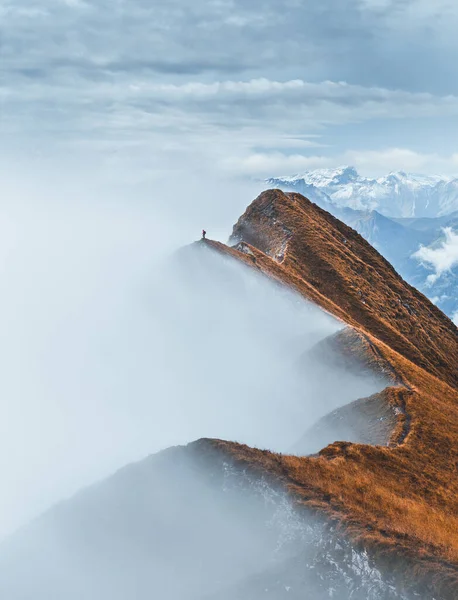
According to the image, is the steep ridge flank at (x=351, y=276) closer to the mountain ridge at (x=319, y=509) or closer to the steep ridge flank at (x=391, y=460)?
the steep ridge flank at (x=391, y=460)

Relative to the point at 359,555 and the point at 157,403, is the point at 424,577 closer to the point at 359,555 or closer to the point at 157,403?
the point at 359,555

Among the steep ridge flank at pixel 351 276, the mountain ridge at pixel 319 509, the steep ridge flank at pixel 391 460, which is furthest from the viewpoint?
the steep ridge flank at pixel 351 276

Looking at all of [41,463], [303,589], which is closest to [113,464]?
[41,463]

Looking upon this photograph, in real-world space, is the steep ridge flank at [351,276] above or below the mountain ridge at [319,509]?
above

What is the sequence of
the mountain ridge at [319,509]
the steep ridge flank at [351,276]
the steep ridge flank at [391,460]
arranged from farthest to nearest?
the steep ridge flank at [351,276]
the steep ridge flank at [391,460]
the mountain ridge at [319,509]

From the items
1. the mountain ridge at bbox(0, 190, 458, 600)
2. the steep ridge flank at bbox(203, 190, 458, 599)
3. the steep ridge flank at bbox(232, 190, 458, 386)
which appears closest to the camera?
the mountain ridge at bbox(0, 190, 458, 600)

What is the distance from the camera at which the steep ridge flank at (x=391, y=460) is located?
3419cm

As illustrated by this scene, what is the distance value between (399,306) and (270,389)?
6978 cm

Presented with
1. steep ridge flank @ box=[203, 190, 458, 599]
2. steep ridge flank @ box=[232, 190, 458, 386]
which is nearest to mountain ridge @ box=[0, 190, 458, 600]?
steep ridge flank @ box=[203, 190, 458, 599]

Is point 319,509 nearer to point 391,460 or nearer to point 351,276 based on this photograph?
point 391,460

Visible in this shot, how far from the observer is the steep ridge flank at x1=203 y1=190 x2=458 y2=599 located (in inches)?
1346

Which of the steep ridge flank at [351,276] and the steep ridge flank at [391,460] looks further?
the steep ridge flank at [351,276]

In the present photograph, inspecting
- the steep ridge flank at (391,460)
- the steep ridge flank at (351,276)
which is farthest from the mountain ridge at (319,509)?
the steep ridge flank at (351,276)

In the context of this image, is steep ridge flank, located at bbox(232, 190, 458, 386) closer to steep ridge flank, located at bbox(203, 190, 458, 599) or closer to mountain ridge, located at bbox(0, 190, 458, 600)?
steep ridge flank, located at bbox(203, 190, 458, 599)
